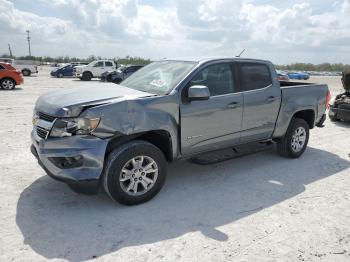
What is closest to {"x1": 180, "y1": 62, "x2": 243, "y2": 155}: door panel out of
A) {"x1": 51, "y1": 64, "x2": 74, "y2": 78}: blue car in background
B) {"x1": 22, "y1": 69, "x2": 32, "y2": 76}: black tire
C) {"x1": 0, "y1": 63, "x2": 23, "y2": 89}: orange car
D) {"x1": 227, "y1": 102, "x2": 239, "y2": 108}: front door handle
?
{"x1": 227, "y1": 102, "x2": 239, "y2": 108}: front door handle

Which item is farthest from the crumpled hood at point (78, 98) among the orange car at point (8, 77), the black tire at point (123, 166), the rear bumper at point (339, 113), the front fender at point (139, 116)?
the orange car at point (8, 77)

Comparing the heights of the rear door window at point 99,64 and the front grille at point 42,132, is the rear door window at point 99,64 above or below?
above

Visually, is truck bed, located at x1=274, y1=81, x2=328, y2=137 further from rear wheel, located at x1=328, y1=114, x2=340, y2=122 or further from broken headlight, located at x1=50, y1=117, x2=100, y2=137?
rear wheel, located at x1=328, y1=114, x2=340, y2=122

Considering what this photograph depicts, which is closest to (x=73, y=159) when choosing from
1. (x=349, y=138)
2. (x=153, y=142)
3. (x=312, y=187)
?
(x=153, y=142)

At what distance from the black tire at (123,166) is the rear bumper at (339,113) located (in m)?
7.28

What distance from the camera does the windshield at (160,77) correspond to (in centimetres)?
451

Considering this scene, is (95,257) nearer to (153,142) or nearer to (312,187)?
(153,142)

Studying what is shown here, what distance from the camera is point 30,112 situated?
10.3m

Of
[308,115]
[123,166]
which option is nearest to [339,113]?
[308,115]

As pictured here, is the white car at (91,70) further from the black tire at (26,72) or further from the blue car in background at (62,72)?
the black tire at (26,72)

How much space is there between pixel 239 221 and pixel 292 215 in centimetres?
69

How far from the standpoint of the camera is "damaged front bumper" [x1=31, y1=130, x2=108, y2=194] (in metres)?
3.70

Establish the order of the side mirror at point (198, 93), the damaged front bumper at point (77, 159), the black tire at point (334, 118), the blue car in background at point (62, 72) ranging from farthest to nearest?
the blue car in background at point (62, 72)
the black tire at point (334, 118)
the side mirror at point (198, 93)
the damaged front bumper at point (77, 159)

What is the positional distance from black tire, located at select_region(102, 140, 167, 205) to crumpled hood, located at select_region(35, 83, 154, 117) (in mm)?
593
